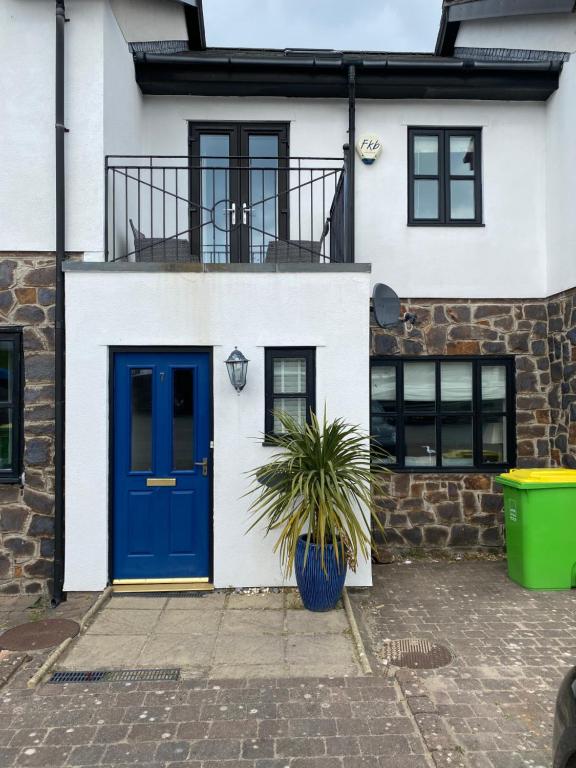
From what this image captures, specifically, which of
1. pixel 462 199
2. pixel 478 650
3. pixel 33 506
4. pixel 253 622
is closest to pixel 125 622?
pixel 253 622

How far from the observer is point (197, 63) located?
257 inches

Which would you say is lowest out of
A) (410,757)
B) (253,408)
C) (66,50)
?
(410,757)

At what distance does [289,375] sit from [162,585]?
2.36 m

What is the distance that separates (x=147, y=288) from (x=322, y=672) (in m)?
3.62

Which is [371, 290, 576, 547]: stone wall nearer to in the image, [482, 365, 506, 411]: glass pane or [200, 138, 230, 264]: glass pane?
[482, 365, 506, 411]: glass pane

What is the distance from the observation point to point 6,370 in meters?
5.39

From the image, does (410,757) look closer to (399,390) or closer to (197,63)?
(399,390)

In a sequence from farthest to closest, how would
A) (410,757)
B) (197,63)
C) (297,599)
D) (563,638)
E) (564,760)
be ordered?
(197,63)
(297,599)
(563,638)
(410,757)
(564,760)

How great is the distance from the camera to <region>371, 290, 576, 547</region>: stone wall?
668 centimetres

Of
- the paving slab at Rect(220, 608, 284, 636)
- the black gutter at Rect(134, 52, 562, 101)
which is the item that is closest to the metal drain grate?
the paving slab at Rect(220, 608, 284, 636)

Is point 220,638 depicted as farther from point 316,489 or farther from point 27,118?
point 27,118

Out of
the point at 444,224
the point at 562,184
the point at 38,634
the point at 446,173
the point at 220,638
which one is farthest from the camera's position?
the point at 446,173

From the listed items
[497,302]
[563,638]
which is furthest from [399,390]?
[563,638]

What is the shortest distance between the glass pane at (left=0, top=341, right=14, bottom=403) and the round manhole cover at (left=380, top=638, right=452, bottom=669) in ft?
13.7
